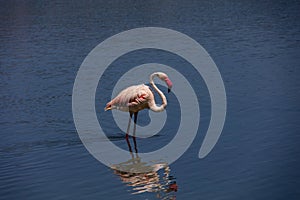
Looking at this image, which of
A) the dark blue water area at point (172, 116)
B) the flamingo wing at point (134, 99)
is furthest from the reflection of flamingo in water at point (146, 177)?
the flamingo wing at point (134, 99)

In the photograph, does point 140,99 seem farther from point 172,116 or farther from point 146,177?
point 146,177

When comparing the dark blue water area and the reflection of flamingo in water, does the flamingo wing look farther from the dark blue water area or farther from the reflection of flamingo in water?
the reflection of flamingo in water

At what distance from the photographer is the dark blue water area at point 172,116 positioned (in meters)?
9.77

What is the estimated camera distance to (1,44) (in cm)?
2786

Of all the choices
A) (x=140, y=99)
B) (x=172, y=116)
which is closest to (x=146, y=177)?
(x=140, y=99)

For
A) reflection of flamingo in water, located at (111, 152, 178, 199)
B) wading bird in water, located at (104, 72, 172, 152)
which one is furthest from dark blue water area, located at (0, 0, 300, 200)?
wading bird in water, located at (104, 72, 172, 152)

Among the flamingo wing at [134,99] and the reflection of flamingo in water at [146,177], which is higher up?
the flamingo wing at [134,99]

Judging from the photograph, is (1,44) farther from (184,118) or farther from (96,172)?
(96,172)

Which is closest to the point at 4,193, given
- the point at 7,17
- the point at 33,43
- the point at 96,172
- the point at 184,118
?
the point at 96,172

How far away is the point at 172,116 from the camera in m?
14.0

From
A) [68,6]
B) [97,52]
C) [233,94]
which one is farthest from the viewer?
[68,6]

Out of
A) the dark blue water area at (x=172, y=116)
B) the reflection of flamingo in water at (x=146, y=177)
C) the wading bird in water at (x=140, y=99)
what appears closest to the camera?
the reflection of flamingo in water at (x=146, y=177)

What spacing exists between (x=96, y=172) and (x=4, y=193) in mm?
1769

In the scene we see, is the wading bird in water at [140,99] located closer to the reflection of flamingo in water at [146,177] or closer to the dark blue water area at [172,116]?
the dark blue water area at [172,116]
